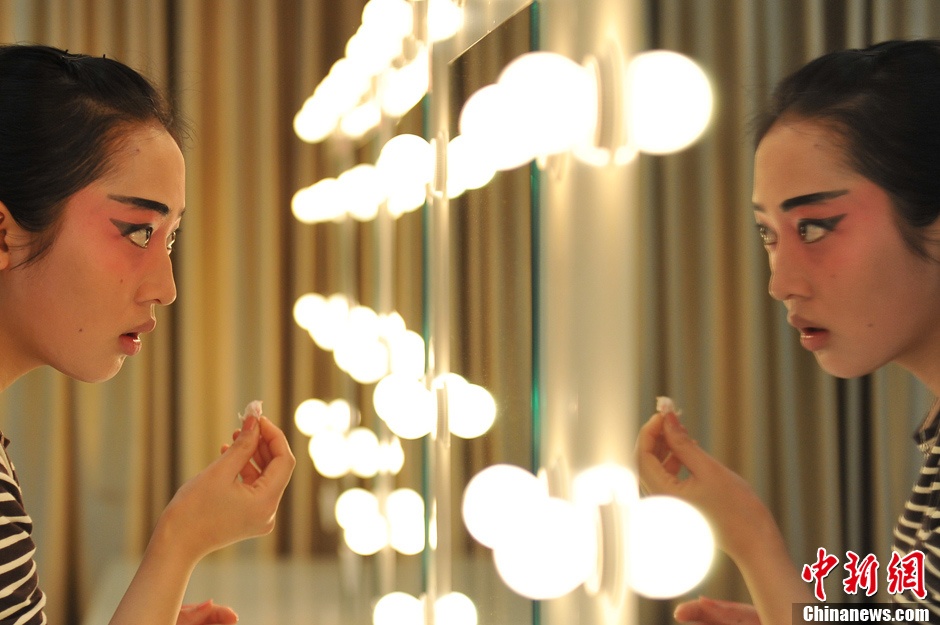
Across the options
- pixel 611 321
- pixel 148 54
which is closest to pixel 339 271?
pixel 148 54

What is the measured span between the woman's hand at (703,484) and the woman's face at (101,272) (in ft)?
1.37

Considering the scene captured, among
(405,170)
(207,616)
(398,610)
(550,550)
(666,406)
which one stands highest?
(405,170)

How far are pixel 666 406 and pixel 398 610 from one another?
2.61ft

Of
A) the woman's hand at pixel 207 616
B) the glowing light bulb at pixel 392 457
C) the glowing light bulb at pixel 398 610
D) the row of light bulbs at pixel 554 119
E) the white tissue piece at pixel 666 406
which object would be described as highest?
the row of light bulbs at pixel 554 119

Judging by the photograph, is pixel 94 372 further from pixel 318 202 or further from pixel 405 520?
pixel 318 202

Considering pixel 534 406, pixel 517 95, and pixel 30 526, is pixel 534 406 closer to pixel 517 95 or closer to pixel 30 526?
pixel 517 95

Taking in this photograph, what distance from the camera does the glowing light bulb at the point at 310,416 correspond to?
167cm

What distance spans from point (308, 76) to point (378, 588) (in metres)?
0.97

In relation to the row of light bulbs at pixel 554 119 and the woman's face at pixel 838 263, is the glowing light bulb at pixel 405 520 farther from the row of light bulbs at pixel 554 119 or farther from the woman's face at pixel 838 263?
the woman's face at pixel 838 263

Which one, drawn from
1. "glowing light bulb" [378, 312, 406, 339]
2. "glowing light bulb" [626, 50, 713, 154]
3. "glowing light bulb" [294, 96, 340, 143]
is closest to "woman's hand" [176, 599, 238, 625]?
"glowing light bulb" [378, 312, 406, 339]

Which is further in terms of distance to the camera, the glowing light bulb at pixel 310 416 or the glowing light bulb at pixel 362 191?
the glowing light bulb at pixel 310 416

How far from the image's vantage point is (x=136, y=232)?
707 mm

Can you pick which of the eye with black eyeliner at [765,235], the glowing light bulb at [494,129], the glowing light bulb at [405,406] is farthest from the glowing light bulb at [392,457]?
the eye with black eyeliner at [765,235]

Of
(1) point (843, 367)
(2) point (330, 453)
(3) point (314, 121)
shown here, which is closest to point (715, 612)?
(1) point (843, 367)
